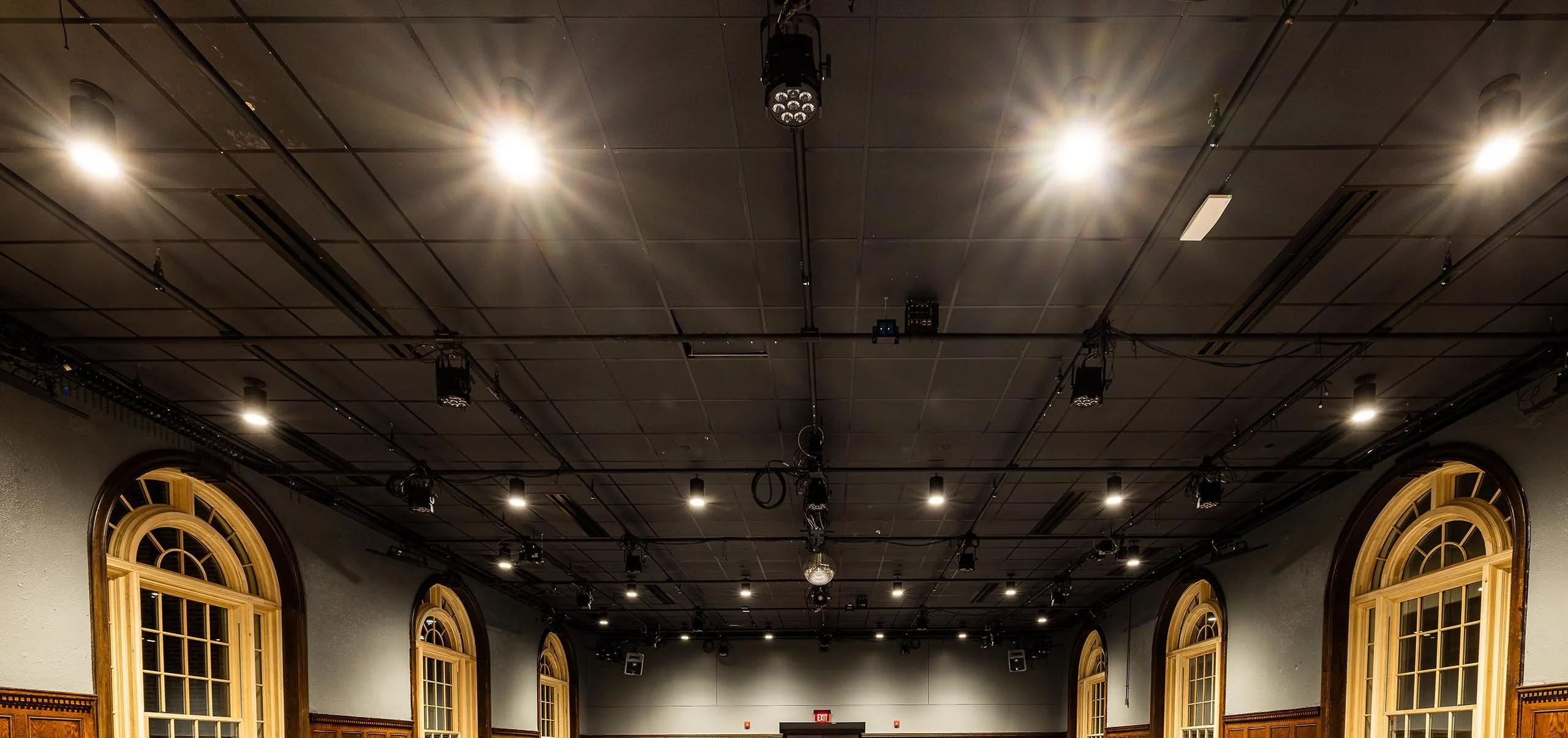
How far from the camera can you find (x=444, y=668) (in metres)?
12.6

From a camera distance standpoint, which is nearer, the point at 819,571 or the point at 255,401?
the point at 255,401

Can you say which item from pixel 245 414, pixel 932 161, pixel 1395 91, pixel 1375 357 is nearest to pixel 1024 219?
pixel 932 161

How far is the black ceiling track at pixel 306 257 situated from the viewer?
13.8 ft

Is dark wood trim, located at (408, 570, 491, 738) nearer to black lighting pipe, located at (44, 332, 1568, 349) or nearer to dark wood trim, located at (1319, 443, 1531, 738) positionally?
black lighting pipe, located at (44, 332, 1568, 349)

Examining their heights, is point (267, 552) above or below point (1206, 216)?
below

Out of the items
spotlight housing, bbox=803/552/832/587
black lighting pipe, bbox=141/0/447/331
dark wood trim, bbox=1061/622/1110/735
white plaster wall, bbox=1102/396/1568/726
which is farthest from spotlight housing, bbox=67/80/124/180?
dark wood trim, bbox=1061/622/1110/735

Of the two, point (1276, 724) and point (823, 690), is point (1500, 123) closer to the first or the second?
point (1276, 724)

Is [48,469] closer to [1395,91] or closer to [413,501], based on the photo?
[413,501]

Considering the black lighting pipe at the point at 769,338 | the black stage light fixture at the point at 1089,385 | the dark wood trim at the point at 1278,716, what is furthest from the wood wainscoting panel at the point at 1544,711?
the black stage light fixture at the point at 1089,385

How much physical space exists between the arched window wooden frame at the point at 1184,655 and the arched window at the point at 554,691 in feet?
36.6

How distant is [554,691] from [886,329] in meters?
15.5

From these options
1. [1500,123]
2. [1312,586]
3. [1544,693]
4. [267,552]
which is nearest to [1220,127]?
[1500,123]

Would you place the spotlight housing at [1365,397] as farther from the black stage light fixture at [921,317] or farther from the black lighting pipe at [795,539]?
the black lighting pipe at [795,539]

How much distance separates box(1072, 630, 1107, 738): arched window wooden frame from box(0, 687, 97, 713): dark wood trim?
1569cm
